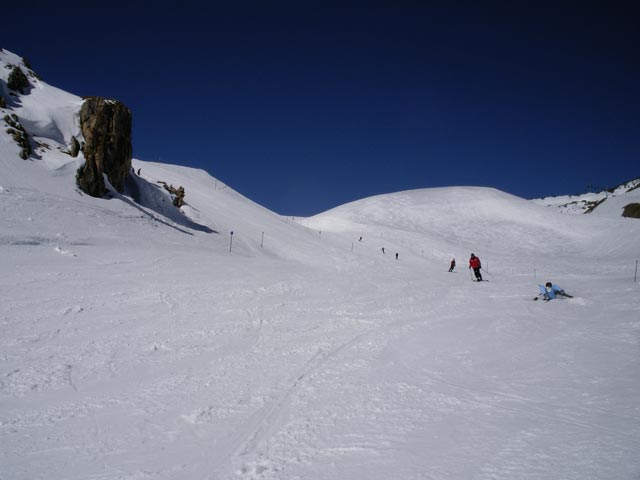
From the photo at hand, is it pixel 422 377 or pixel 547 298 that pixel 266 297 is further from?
pixel 547 298

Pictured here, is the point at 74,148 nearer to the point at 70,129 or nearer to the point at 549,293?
the point at 70,129

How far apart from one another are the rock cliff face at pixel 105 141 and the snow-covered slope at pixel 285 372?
6.50 m

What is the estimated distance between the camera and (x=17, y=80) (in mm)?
27781

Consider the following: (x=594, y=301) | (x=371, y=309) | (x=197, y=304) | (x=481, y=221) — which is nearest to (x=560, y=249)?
(x=481, y=221)

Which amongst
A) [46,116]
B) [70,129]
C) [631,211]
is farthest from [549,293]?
[631,211]

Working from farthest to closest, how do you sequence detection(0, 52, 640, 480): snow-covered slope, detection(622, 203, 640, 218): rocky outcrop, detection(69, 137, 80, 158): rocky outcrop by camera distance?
1. detection(622, 203, 640, 218): rocky outcrop
2. detection(69, 137, 80, 158): rocky outcrop
3. detection(0, 52, 640, 480): snow-covered slope

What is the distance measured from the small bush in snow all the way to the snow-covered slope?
15.3 meters

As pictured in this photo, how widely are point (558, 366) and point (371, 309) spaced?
5.75 meters

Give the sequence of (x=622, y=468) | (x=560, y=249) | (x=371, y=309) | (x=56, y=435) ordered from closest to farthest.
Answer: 1. (x=622, y=468)
2. (x=56, y=435)
3. (x=371, y=309)
4. (x=560, y=249)

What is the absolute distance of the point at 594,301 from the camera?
13.7 meters

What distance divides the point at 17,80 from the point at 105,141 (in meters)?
9.85

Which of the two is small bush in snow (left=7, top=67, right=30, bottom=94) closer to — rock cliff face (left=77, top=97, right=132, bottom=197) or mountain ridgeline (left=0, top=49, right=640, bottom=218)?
mountain ridgeline (left=0, top=49, right=640, bottom=218)

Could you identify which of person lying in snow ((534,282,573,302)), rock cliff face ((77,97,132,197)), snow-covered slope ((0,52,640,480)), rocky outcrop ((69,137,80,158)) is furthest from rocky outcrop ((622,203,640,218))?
rocky outcrop ((69,137,80,158))

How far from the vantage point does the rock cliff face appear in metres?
23.8
